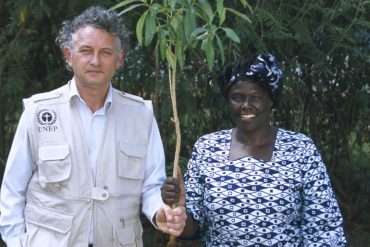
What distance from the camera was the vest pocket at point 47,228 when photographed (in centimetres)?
308

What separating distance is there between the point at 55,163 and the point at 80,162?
9cm

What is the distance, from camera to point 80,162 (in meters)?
3.09

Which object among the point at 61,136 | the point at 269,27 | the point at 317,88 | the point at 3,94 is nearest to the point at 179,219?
the point at 61,136

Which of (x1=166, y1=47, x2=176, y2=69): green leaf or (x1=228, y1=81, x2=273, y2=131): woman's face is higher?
(x1=166, y1=47, x2=176, y2=69): green leaf

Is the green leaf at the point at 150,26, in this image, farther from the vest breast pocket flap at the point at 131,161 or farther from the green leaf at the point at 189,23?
the vest breast pocket flap at the point at 131,161

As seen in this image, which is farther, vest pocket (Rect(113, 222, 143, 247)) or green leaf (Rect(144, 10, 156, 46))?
vest pocket (Rect(113, 222, 143, 247))

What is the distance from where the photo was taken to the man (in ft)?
10.1

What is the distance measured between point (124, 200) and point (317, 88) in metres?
2.50

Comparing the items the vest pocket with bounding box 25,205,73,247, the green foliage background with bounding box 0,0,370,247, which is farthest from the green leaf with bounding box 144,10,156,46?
the green foliage background with bounding box 0,0,370,247

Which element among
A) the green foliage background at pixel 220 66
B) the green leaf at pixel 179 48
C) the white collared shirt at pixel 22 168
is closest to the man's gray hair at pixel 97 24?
the white collared shirt at pixel 22 168

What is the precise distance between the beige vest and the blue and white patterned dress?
0.30m

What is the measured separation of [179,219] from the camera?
298 cm

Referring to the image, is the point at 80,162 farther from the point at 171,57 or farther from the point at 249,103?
the point at 249,103

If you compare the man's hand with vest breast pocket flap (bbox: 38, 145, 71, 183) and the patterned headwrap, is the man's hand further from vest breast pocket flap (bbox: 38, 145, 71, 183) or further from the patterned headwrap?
the patterned headwrap
